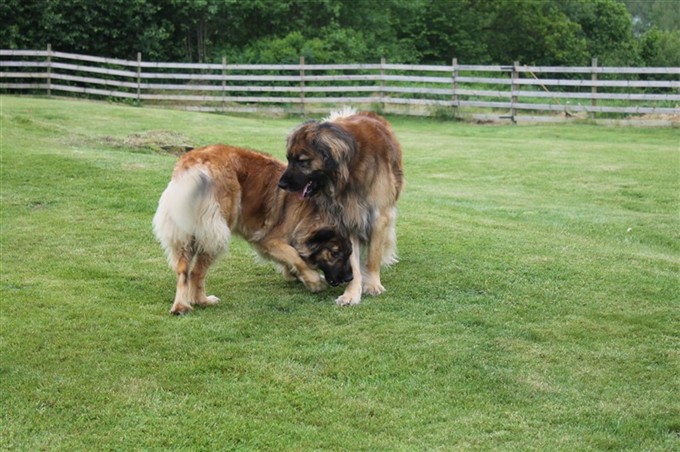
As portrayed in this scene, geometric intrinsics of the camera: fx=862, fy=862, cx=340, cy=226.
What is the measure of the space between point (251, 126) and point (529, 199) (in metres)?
9.63

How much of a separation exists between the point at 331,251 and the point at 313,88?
19.7 meters

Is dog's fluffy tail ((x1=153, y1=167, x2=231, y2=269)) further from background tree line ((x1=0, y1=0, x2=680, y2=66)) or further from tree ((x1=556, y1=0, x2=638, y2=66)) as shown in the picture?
tree ((x1=556, y1=0, x2=638, y2=66))

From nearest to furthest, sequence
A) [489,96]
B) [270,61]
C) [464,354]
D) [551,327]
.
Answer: [464,354], [551,327], [489,96], [270,61]

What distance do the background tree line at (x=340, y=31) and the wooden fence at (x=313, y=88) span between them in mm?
1946

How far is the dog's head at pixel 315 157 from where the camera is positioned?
6.50 m

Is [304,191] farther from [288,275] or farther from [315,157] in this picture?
[288,275]

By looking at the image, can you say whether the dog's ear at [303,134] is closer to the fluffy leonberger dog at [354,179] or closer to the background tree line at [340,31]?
the fluffy leonberger dog at [354,179]

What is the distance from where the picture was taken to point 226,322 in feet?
20.0

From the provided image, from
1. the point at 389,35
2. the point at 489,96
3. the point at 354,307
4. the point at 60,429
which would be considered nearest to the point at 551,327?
the point at 354,307

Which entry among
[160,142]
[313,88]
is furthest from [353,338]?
[313,88]

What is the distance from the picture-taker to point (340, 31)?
34.8m

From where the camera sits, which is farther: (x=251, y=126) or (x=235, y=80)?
(x=235, y=80)

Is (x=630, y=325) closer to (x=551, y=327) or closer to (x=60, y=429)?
(x=551, y=327)

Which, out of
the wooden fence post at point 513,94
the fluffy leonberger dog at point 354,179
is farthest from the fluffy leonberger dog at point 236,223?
the wooden fence post at point 513,94
